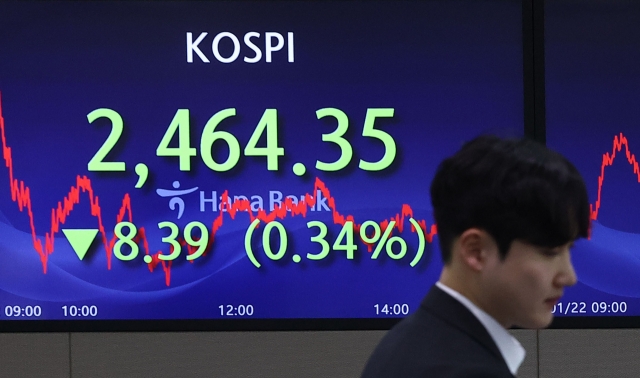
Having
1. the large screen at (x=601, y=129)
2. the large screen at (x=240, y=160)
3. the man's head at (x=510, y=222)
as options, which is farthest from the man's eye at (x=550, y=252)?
the large screen at (x=601, y=129)

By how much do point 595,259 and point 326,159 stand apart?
3.32 ft

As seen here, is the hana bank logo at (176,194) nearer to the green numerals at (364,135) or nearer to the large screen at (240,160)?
the large screen at (240,160)

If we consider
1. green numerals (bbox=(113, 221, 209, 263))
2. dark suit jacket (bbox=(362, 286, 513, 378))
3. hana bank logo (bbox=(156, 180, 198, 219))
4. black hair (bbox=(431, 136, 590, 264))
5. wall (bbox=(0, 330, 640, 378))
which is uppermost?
black hair (bbox=(431, 136, 590, 264))

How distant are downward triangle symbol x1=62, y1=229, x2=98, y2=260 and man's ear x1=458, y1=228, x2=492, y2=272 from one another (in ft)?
7.91

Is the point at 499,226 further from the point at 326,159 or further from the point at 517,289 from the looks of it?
the point at 326,159

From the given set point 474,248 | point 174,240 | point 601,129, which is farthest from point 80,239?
point 474,248

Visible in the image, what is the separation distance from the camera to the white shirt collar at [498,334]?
96cm

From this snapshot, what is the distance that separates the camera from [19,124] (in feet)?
10.5

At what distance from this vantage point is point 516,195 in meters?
0.93

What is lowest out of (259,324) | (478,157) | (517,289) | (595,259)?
(259,324)

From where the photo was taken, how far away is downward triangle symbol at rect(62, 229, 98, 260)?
10.5 ft

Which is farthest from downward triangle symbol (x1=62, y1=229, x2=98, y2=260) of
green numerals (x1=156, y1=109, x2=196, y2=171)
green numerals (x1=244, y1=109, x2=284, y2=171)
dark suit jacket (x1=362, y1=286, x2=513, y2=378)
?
dark suit jacket (x1=362, y1=286, x2=513, y2=378)

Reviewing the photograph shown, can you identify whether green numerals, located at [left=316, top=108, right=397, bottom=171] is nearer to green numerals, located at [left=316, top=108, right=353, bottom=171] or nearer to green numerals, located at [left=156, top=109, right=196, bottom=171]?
green numerals, located at [left=316, top=108, right=353, bottom=171]

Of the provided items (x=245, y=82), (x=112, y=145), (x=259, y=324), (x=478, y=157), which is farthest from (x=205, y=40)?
(x=478, y=157)
